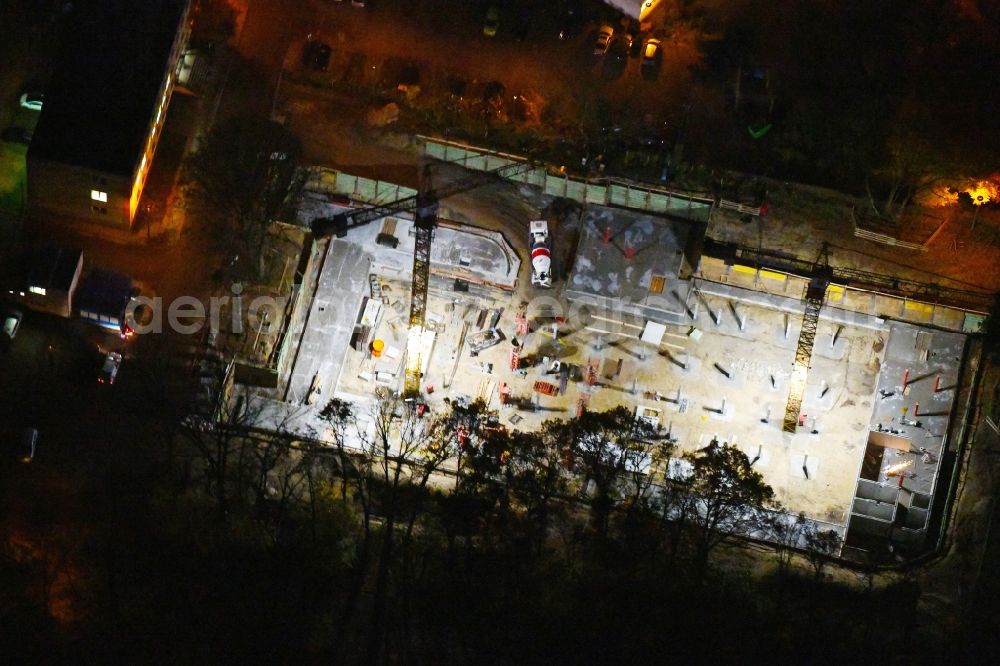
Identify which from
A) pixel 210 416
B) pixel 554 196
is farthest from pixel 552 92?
pixel 210 416

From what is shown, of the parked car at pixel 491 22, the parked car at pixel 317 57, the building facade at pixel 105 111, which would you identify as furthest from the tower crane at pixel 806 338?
the building facade at pixel 105 111

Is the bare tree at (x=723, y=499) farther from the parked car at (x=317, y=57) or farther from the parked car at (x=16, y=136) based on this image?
the parked car at (x=16, y=136)

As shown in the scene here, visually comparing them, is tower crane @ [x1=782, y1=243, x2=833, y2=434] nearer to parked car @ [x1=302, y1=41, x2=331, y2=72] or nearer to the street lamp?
the street lamp

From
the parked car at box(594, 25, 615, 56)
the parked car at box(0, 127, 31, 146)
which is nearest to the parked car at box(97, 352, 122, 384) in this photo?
the parked car at box(0, 127, 31, 146)

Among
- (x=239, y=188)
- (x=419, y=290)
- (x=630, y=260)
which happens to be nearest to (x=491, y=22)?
(x=630, y=260)

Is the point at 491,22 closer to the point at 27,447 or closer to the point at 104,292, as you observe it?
the point at 104,292
